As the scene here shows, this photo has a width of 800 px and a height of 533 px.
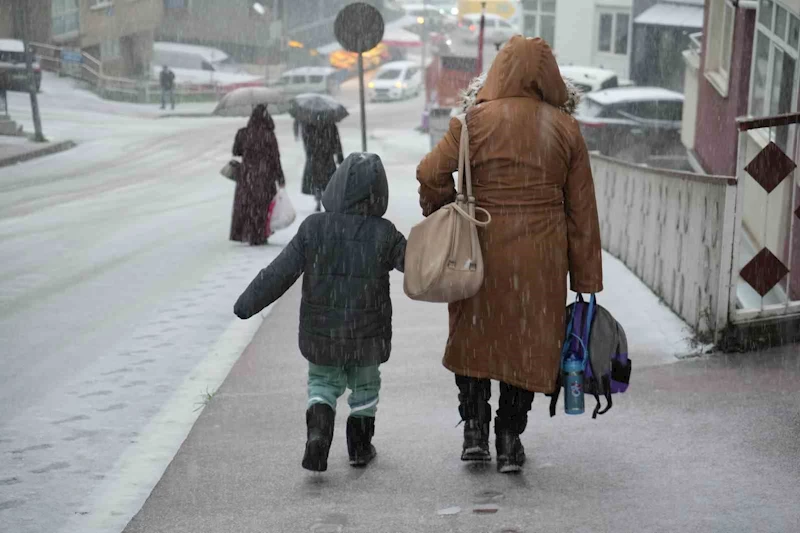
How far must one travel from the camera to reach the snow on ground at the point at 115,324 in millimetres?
5211

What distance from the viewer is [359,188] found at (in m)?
4.62

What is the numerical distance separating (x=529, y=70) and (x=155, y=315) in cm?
523

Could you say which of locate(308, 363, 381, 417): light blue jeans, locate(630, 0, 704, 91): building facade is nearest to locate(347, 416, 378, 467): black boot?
locate(308, 363, 381, 417): light blue jeans

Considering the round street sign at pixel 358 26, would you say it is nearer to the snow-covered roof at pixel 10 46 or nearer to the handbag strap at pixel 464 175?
the handbag strap at pixel 464 175

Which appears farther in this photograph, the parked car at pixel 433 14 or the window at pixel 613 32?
the parked car at pixel 433 14

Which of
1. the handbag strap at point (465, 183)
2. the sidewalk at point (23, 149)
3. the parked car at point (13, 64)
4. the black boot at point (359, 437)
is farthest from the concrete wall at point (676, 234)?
the parked car at point (13, 64)

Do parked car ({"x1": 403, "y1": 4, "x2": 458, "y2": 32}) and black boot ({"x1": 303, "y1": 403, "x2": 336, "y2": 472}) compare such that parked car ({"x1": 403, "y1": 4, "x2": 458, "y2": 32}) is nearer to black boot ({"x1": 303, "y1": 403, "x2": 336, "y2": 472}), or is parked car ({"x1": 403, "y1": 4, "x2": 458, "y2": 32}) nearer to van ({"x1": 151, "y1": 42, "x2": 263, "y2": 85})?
van ({"x1": 151, "y1": 42, "x2": 263, "y2": 85})

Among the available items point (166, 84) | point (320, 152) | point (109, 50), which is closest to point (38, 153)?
point (320, 152)

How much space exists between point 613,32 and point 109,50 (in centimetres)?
2212

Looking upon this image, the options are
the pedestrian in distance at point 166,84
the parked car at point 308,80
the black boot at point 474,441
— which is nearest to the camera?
the black boot at point 474,441

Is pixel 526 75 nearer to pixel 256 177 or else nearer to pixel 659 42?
pixel 256 177

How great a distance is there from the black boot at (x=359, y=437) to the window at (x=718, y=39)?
1181 centimetres

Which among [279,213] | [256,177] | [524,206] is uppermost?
[524,206]

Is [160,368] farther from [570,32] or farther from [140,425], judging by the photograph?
[570,32]
